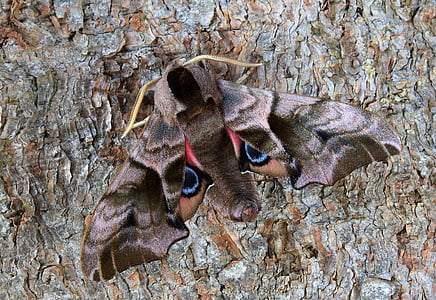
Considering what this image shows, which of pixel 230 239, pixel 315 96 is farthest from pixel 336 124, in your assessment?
pixel 230 239

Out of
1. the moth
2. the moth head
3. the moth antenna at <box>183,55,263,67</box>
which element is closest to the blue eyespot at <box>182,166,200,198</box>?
the moth

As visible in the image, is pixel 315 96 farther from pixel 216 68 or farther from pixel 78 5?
→ pixel 78 5

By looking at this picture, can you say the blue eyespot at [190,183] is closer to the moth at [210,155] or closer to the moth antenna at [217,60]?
the moth at [210,155]

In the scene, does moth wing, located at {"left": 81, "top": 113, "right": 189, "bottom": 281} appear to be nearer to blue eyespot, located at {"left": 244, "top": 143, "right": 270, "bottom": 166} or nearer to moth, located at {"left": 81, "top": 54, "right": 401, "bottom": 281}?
moth, located at {"left": 81, "top": 54, "right": 401, "bottom": 281}

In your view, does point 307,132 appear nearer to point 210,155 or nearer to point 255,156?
point 255,156

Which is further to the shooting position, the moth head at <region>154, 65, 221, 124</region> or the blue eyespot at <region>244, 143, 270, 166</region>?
the blue eyespot at <region>244, 143, 270, 166</region>

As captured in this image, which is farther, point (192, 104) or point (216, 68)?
point (216, 68)

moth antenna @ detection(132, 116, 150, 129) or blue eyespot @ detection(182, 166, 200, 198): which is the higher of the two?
moth antenna @ detection(132, 116, 150, 129)
